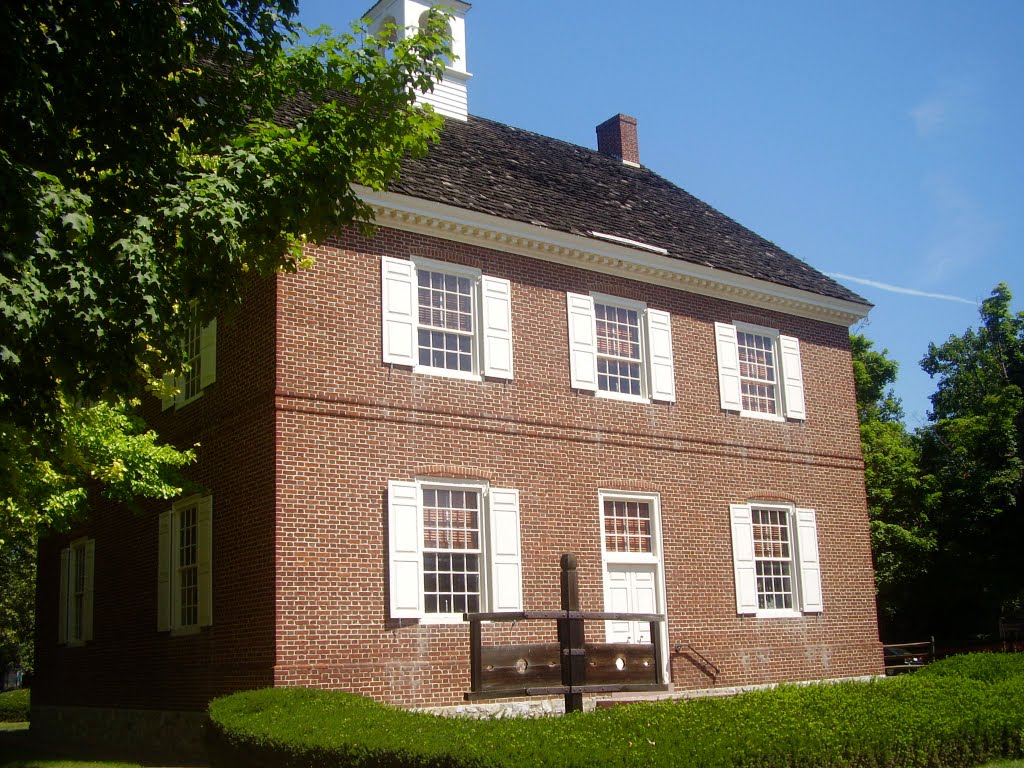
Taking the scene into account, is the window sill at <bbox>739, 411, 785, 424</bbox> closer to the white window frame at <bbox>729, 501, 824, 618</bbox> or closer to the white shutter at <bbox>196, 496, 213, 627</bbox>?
the white window frame at <bbox>729, 501, 824, 618</bbox>

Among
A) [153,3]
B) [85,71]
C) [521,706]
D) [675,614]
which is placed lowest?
[521,706]

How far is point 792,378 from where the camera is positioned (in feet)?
69.5

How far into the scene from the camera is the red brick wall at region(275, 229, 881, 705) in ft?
48.8

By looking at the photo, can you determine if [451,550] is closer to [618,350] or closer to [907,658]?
[618,350]

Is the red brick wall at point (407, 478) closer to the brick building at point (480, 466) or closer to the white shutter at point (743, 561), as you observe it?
the brick building at point (480, 466)

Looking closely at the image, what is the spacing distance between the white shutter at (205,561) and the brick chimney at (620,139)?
1353 cm

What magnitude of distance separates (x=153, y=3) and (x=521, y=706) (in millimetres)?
10993

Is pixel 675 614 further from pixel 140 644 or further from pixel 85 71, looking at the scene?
pixel 85 71

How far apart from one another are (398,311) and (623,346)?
4576 mm

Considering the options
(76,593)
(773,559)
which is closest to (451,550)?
(773,559)

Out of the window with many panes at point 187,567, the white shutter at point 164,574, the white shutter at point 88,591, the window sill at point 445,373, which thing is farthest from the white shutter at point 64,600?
the window sill at point 445,373


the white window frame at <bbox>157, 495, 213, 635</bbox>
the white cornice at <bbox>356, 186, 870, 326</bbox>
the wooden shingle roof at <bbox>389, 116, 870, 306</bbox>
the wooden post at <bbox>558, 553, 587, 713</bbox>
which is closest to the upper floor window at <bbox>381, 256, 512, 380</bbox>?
the white cornice at <bbox>356, 186, 870, 326</bbox>

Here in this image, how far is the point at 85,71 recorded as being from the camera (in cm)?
893

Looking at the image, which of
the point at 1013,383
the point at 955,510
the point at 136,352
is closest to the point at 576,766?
the point at 136,352
